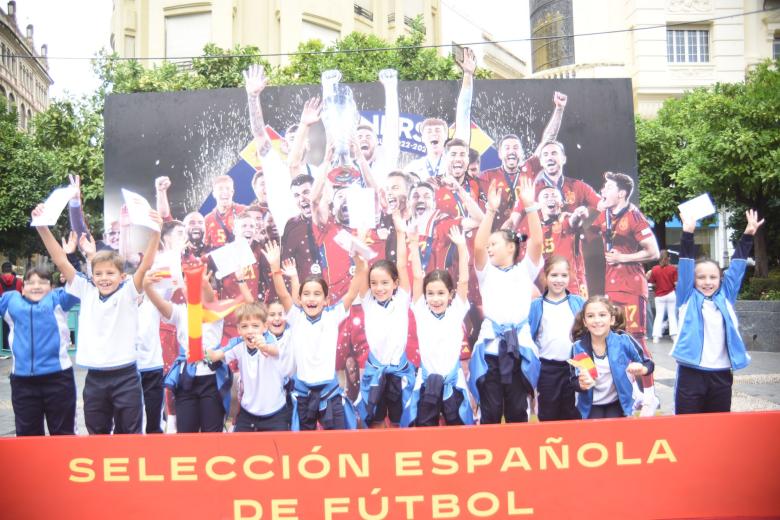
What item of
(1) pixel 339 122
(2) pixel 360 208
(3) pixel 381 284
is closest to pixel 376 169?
(1) pixel 339 122

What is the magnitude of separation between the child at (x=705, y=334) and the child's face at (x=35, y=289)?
13.7 feet

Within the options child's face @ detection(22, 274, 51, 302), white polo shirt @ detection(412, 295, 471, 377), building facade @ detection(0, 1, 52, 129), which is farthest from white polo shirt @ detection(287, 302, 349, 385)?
building facade @ detection(0, 1, 52, 129)

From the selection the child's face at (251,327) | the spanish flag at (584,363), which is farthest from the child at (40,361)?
the spanish flag at (584,363)

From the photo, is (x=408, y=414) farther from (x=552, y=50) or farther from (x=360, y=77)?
(x=552, y=50)

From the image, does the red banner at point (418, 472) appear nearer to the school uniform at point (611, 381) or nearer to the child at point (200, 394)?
the school uniform at point (611, 381)

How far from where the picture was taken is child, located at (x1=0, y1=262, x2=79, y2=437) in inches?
180

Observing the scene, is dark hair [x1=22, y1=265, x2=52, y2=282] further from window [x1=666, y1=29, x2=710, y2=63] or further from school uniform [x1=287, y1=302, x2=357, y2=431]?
window [x1=666, y1=29, x2=710, y2=63]

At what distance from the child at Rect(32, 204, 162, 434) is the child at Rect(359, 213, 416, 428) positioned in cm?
142

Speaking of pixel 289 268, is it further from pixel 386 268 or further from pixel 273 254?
pixel 386 268

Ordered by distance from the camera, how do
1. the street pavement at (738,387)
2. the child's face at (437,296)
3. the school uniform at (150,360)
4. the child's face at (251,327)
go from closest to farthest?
1. the child's face at (251,327)
2. the child's face at (437,296)
3. the school uniform at (150,360)
4. the street pavement at (738,387)

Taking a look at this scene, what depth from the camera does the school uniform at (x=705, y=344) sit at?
4.43 metres

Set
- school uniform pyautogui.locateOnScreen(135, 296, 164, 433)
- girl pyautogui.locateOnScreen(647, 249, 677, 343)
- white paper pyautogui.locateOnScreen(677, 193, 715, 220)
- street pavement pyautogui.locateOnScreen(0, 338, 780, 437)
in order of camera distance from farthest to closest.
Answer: girl pyautogui.locateOnScreen(647, 249, 677, 343) → street pavement pyautogui.locateOnScreen(0, 338, 780, 437) → school uniform pyautogui.locateOnScreen(135, 296, 164, 433) → white paper pyautogui.locateOnScreen(677, 193, 715, 220)

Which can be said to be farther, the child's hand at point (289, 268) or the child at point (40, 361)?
the child's hand at point (289, 268)

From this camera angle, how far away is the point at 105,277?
14.5 feet
